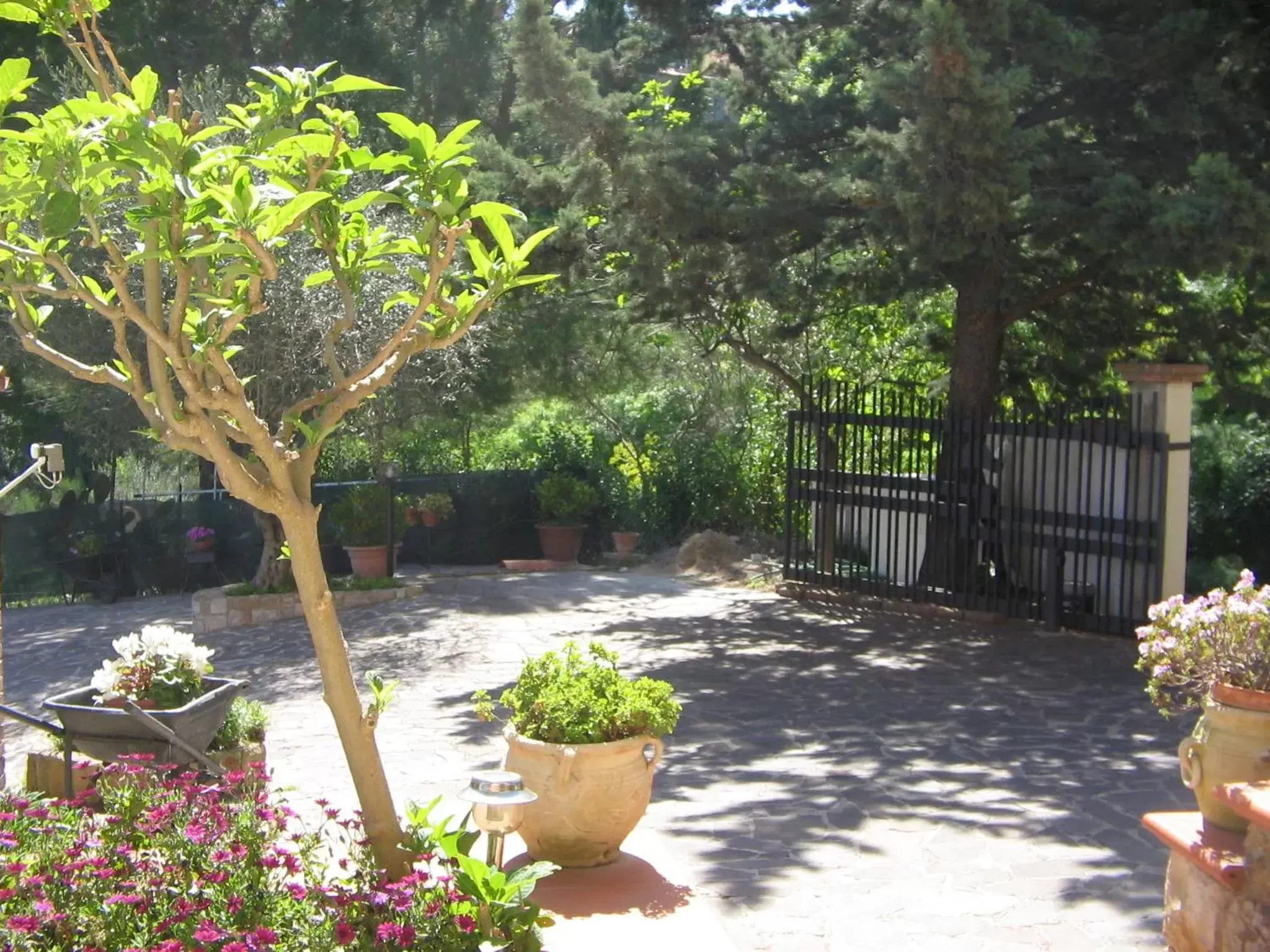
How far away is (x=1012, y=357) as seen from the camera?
14.7 metres

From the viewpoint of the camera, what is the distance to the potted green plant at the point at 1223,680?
4.39 m

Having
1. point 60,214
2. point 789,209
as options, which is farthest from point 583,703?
point 789,209

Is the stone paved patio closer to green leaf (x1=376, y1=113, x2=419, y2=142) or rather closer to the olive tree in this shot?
the olive tree

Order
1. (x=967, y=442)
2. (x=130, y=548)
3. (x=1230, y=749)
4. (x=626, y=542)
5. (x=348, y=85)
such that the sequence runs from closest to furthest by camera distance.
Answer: (x=348, y=85) < (x=1230, y=749) < (x=967, y=442) < (x=130, y=548) < (x=626, y=542)

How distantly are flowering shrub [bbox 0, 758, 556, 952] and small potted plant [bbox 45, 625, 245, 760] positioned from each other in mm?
1260

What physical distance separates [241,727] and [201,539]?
1048cm

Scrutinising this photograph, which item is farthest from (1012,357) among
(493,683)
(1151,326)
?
(493,683)

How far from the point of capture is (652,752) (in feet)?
19.0

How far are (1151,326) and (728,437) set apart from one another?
685 cm

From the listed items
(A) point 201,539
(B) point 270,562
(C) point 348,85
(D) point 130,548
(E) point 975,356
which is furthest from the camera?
(D) point 130,548

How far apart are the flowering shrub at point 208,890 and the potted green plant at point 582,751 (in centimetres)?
93

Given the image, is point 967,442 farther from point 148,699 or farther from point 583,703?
point 148,699

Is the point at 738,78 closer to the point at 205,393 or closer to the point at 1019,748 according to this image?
the point at 1019,748

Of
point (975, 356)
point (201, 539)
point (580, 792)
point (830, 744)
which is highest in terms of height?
point (975, 356)
